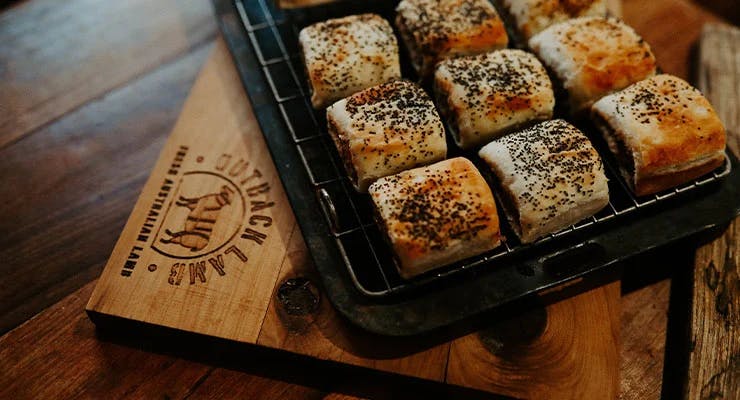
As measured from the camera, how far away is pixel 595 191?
7.11 ft

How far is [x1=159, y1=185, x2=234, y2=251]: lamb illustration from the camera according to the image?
2305mm

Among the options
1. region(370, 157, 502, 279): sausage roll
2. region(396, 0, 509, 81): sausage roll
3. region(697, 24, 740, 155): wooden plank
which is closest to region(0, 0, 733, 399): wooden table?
region(697, 24, 740, 155): wooden plank

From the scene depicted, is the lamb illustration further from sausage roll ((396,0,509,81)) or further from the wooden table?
sausage roll ((396,0,509,81))

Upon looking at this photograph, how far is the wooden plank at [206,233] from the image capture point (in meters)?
2.13

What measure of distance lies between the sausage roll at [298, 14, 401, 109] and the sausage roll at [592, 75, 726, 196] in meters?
0.89

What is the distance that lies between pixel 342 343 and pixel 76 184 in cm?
141

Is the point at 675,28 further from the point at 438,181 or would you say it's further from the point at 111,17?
the point at 111,17

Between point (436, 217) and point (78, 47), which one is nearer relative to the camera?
point (436, 217)

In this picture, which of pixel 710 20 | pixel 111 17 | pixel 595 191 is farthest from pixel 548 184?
pixel 111 17

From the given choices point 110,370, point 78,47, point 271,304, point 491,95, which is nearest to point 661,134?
point 491,95

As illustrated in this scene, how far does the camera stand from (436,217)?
2.05 meters

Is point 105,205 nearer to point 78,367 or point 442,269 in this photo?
point 78,367

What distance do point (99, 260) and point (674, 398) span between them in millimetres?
2171

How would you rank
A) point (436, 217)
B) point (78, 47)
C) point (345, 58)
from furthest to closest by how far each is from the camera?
point (78, 47), point (345, 58), point (436, 217)
